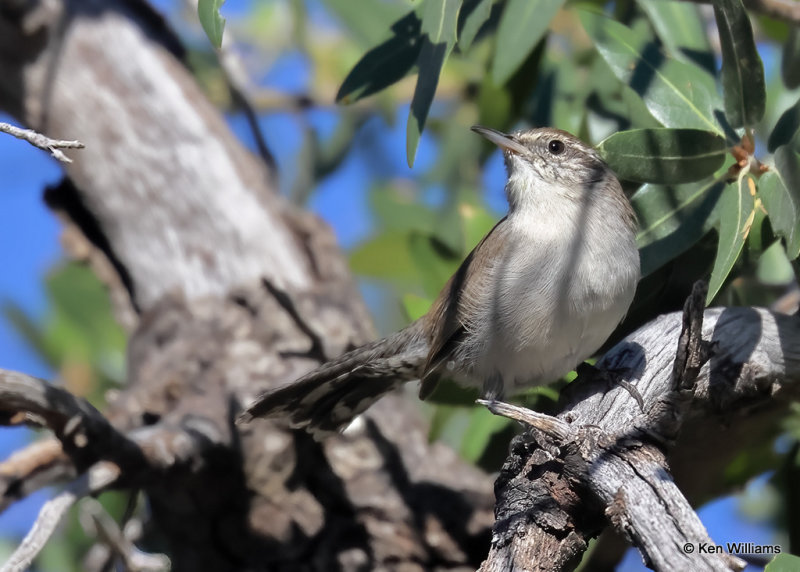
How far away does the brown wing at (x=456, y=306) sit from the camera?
437cm

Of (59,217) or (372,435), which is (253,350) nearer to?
(372,435)

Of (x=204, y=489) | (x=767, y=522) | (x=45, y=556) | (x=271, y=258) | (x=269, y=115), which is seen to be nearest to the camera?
(x=204, y=489)

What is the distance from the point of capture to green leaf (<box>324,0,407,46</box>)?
606cm

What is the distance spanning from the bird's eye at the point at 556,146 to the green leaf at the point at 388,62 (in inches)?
35.2

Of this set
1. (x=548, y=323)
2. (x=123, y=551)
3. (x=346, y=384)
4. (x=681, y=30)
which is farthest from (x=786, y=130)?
(x=123, y=551)

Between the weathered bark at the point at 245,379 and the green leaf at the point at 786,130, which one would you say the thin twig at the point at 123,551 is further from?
the green leaf at the point at 786,130

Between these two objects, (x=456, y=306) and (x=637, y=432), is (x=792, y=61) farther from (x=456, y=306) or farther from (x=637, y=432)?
(x=637, y=432)

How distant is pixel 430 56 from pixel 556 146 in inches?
Answer: 55.7

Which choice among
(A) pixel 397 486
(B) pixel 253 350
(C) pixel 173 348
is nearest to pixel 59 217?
(C) pixel 173 348

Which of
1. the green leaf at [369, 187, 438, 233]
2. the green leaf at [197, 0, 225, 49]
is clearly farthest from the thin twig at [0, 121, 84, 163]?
the green leaf at [369, 187, 438, 233]

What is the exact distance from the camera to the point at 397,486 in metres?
4.98

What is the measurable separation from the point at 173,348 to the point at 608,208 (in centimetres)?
260

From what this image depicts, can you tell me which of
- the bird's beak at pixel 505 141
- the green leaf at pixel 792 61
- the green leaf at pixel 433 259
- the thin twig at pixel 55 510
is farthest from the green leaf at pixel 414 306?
the green leaf at pixel 792 61

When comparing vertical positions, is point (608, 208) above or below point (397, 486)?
above
